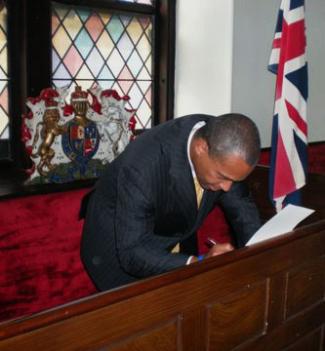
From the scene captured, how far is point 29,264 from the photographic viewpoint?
2.59 metres

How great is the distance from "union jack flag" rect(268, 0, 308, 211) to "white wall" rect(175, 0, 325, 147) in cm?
38

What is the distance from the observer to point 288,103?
334cm

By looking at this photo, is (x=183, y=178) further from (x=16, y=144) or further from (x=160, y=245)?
(x=16, y=144)

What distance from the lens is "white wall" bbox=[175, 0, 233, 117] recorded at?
357 cm

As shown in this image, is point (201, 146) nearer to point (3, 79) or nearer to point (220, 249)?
point (220, 249)

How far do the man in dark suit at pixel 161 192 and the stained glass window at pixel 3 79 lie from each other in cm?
111

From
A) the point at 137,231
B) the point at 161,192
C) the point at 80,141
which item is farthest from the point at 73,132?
the point at 137,231

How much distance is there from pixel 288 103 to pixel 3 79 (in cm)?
183

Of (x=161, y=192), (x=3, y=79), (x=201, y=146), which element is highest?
(x=3, y=79)

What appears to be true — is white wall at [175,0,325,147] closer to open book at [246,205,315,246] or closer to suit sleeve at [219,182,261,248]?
suit sleeve at [219,182,261,248]

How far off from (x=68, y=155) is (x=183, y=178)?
1.06m

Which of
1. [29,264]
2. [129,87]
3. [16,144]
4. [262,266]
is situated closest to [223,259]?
[262,266]

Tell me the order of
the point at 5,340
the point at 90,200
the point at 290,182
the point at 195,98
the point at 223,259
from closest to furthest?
1. the point at 5,340
2. the point at 223,259
3. the point at 90,200
4. the point at 290,182
5. the point at 195,98

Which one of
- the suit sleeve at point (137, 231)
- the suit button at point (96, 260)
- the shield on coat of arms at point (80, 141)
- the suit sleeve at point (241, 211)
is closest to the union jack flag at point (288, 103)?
the suit sleeve at point (241, 211)
